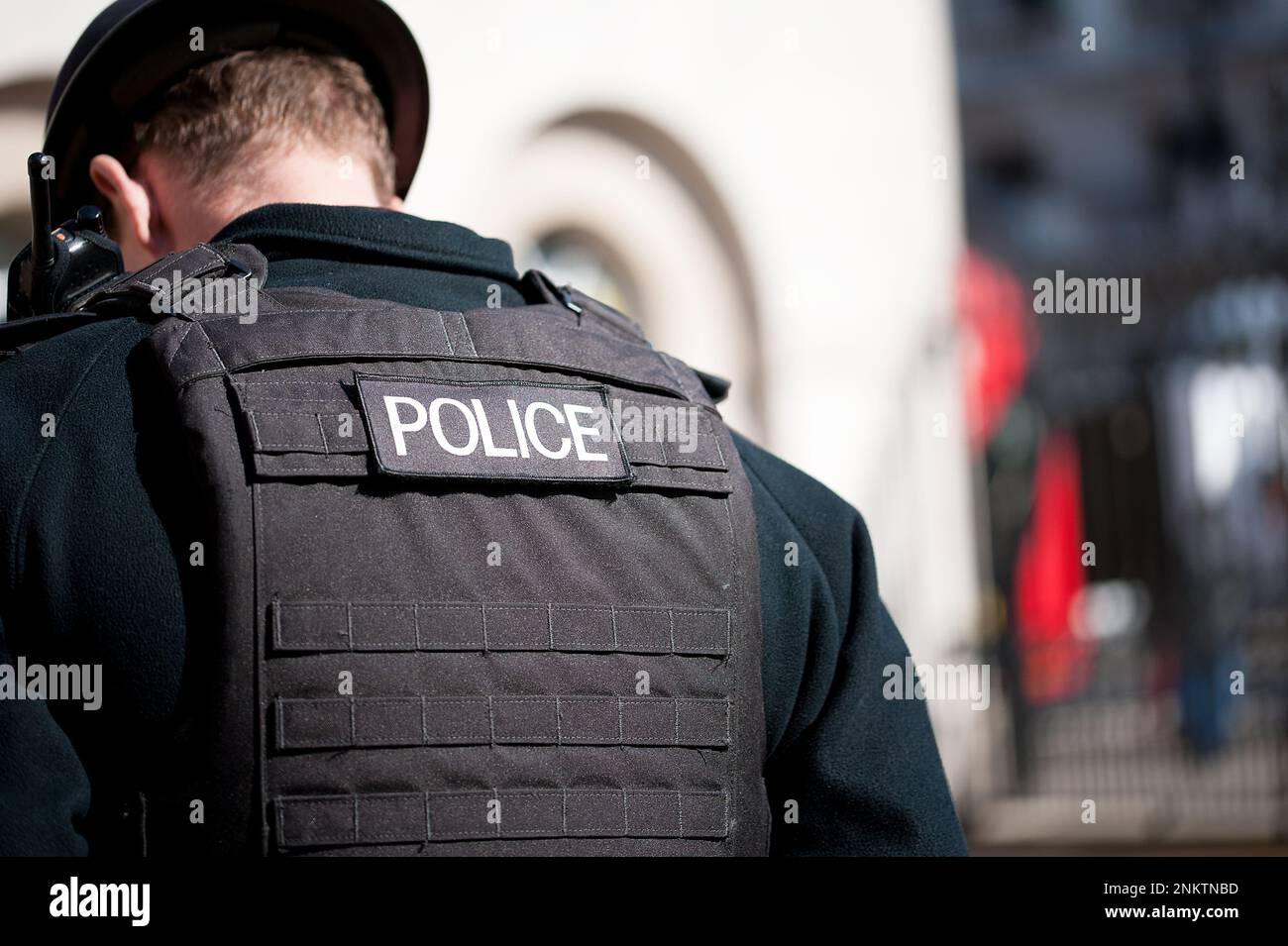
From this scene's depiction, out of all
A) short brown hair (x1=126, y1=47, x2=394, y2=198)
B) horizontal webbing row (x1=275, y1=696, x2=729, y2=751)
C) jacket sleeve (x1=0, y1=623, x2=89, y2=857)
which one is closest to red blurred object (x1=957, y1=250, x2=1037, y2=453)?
short brown hair (x1=126, y1=47, x2=394, y2=198)

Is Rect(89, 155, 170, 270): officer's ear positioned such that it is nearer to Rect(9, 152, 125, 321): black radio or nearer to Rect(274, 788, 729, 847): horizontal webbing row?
Rect(9, 152, 125, 321): black radio

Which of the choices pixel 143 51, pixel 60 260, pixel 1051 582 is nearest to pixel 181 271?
pixel 60 260

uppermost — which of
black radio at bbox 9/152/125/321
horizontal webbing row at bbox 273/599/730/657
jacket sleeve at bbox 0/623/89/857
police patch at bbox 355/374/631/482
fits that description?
black radio at bbox 9/152/125/321

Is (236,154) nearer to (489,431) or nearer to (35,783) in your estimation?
(489,431)

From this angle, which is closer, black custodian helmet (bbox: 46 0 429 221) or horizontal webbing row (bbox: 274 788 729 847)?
horizontal webbing row (bbox: 274 788 729 847)

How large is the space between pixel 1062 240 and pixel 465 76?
16.1 meters

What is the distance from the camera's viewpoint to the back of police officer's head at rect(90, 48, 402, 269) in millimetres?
1780

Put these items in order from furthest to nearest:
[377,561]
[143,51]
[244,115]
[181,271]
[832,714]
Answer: [143,51], [244,115], [832,714], [181,271], [377,561]

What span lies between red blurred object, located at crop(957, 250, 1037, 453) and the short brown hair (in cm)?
420

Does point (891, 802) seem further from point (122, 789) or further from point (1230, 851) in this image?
point (1230, 851)

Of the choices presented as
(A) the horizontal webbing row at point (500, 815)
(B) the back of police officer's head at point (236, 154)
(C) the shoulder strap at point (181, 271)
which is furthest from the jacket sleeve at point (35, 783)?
(B) the back of police officer's head at point (236, 154)

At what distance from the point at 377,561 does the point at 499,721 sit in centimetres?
21

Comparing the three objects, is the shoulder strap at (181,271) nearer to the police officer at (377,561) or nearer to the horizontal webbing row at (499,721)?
the police officer at (377,561)

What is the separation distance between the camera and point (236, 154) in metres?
1.78
